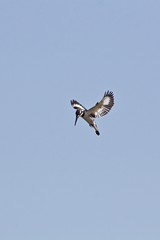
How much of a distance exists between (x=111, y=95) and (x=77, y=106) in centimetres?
281

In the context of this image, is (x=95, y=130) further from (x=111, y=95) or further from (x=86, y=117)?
(x=111, y=95)

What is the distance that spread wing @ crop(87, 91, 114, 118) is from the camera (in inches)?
1606

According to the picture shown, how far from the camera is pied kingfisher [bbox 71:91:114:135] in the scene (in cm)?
3956

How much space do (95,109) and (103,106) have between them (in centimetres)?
88

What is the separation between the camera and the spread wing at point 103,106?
40781 mm

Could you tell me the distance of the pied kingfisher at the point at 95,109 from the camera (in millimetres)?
39562

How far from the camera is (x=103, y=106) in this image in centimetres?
4181

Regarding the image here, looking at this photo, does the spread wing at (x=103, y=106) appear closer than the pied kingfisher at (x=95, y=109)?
No

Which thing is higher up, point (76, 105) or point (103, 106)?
point (76, 105)

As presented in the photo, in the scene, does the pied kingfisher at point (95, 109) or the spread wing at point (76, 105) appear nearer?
the pied kingfisher at point (95, 109)

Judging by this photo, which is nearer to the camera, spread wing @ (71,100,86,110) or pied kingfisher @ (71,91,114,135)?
pied kingfisher @ (71,91,114,135)

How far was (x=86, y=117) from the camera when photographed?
39.6 meters

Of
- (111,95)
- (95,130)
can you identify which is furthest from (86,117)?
(111,95)

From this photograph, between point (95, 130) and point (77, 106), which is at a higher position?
point (77, 106)
